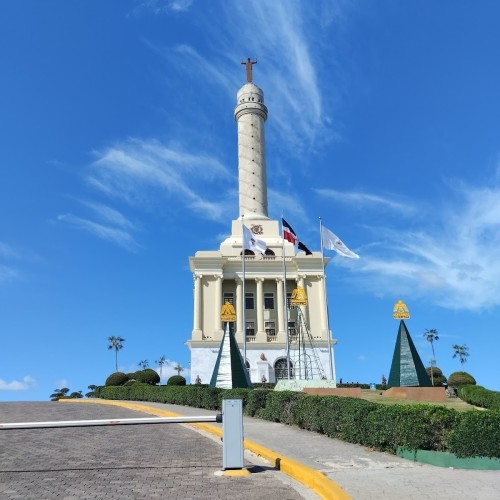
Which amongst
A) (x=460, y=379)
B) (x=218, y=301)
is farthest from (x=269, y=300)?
(x=460, y=379)

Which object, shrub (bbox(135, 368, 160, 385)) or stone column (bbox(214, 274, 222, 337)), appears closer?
shrub (bbox(135, 368, 160, 385))

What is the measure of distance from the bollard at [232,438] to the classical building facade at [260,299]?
1691 inches

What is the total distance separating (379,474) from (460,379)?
139ft

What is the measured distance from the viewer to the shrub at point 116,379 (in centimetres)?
5106

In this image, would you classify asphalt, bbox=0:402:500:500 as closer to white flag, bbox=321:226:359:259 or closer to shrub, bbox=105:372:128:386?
white flag, bbox=321:226:359:259

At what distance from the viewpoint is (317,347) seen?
57500mm

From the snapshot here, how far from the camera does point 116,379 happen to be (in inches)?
2021

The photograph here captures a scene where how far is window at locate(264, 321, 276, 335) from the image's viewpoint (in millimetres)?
60500

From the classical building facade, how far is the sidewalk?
39906 millimetres

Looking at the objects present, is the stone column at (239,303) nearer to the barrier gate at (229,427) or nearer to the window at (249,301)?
the window at (249,301)

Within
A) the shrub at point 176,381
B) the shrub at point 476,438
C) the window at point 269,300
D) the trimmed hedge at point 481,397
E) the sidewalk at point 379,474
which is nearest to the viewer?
the sidewalk at point 379,474

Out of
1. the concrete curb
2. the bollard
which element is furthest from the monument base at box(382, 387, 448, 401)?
the bollard

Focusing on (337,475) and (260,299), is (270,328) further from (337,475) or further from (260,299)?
(337,475)

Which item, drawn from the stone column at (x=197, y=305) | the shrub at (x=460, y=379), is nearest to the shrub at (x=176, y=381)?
the stone column at (x=197, y=305)
